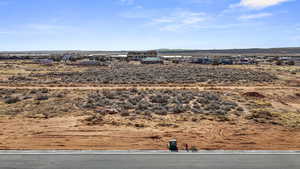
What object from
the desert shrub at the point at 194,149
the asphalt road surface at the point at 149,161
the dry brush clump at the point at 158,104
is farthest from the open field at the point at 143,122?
the asphalt road surface at the point at 149,161

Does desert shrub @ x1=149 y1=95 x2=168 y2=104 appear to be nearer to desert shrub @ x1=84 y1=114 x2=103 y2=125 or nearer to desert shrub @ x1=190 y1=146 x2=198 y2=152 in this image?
desert shrub @ x1=84 y1=114 x2=103 y2=125

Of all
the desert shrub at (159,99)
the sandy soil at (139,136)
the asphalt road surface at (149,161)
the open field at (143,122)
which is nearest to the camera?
the asphalt road surface at (149,161)

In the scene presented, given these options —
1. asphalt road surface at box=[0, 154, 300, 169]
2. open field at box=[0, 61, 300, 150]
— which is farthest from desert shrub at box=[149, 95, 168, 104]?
asphalt road surface at box=[0, 154, 300, 169]

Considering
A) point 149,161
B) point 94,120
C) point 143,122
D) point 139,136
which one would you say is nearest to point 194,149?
point 149,161

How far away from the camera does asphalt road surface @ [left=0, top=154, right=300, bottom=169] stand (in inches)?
387

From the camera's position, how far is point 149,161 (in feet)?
34.0

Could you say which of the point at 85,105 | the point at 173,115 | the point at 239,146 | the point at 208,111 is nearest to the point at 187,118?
the point at 173,115

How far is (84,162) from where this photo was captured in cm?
1022

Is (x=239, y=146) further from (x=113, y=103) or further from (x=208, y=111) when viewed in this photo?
(x=113, y=103)

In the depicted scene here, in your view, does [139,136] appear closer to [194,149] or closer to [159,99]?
[194,149]

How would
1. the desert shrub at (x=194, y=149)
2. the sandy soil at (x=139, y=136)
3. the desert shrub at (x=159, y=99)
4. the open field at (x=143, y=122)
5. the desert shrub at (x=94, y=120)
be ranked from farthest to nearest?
the desert shrub at (x=159, y=99) < the desert shrub at (x=94, y=120) < the open field at (x=143, y=122) < the sandy soil at (x=139, y=136) < the desert shrub at (x=194, y=149)

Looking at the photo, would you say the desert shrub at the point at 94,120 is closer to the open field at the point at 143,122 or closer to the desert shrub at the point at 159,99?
the open field at the point at 143,122

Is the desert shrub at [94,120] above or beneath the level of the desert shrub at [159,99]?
beneath

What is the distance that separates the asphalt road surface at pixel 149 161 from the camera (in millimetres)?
9836
